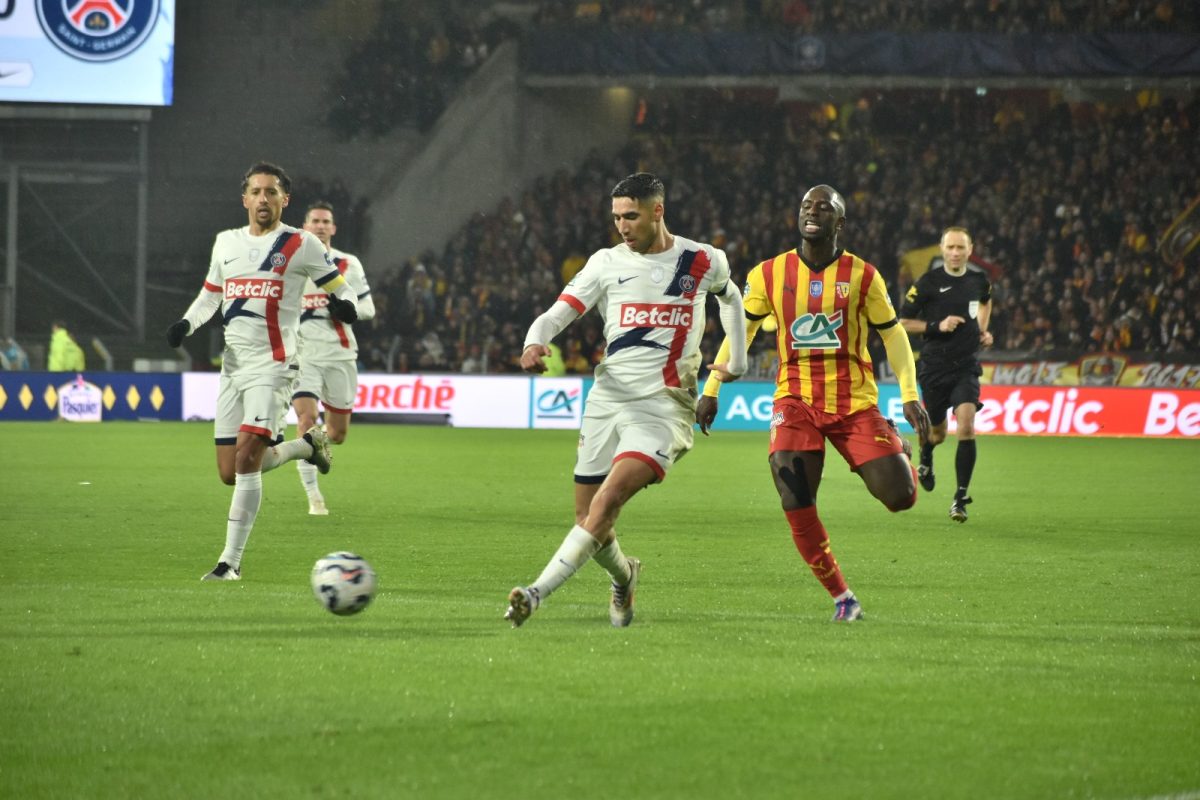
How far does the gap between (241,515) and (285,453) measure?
214 centimetres

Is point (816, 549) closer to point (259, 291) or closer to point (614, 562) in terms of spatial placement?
point (614, 562)

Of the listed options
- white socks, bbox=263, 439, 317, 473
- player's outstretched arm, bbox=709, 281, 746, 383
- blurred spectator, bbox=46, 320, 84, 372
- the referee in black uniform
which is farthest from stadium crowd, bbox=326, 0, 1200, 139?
player's outstretched arm, bbox=709, 281, 746, 383

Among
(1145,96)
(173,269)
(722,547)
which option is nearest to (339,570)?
(722,547)

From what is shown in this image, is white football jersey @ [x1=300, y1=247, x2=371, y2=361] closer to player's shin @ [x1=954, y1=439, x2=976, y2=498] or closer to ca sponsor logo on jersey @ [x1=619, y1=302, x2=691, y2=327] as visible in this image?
player's shin @ [x1=954, y1=439, x2=976, y2=498]

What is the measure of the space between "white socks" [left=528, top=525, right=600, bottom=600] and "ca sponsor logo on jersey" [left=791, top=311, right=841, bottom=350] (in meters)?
1.49

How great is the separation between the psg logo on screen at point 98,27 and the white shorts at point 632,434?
1032 inches

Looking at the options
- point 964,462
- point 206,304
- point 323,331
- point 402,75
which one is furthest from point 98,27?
point 206,304

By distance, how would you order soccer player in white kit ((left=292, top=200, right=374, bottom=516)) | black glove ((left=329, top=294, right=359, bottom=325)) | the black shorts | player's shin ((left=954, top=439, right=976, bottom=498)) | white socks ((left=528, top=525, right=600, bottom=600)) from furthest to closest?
soccer player in white kit ((left=292, top=200, right=374, bottom=516)), the black shorts, player's shin ((left=954, top=439, right=976, bottom=498)), black glove ((left=329, top=294, right=359, bottom=325)), white socks ((left=528, top=525, right=600, bottom=600))

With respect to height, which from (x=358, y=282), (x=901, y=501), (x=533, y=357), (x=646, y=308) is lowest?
(x=901, y=501)

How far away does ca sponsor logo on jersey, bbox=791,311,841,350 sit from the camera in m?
7.52

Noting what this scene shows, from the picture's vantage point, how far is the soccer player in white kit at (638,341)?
23.0ft

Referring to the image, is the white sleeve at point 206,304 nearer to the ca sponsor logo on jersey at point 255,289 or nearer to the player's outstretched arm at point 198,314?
the player's outstretched arm at point 198,314

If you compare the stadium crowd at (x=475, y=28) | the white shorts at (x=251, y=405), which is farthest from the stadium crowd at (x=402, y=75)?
the white shorts at (x=251, y=405)

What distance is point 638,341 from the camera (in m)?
7.12
